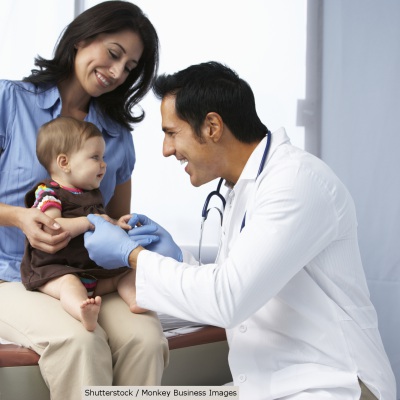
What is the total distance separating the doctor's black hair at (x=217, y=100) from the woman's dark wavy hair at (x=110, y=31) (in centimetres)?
46

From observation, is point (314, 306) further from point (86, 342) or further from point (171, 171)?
point (171, 171)

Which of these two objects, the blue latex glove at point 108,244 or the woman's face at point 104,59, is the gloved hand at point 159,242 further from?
the woman's face at point 104,59

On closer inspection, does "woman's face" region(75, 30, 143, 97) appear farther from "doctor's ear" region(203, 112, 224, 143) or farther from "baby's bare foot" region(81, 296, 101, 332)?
"baby's bare foot" region(81, 296, 101, 332)

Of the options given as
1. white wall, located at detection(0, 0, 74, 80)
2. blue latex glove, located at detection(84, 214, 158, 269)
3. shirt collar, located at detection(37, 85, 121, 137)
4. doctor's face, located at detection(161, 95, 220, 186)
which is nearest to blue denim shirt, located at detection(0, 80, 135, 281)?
shirt collar, located at detection(37, 85, 121, 137)

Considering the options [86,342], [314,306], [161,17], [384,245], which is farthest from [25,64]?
[314,306]

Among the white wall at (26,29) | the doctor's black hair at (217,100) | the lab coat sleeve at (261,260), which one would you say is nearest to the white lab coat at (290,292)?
the lab coat sleeve at (261,260)

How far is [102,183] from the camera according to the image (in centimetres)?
208

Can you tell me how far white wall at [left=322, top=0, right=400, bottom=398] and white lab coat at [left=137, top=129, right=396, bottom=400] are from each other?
58.7 inches

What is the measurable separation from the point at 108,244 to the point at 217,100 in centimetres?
44

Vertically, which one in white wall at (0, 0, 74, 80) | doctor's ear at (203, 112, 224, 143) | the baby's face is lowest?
the baby's face

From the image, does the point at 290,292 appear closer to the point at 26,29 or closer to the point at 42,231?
the point at 42,231

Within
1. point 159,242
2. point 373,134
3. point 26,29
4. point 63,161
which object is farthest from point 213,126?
point 26,29

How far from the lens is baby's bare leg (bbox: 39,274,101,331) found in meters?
1.57

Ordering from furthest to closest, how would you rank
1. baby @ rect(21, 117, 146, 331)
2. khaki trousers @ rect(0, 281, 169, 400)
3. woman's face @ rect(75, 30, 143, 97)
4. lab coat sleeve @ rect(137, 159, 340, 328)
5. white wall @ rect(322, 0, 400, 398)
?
white wall @ rect(322, 0, 400, 398) < woman's face @ rect(75, 30, 143, 97) < baby @ rect(21, 117, 146, 331) < khaki trousers @ rect(0, 281, 169, 400) < lab coat sleeve @ rect(137, 159, 340, 328)
